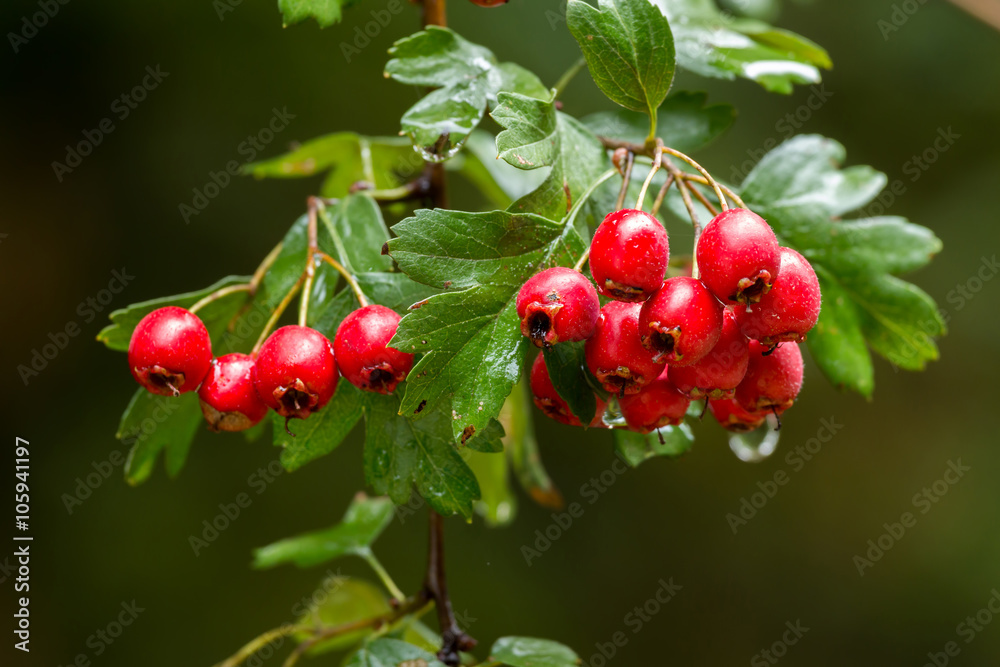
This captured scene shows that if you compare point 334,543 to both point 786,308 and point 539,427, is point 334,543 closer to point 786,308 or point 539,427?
point 539,427

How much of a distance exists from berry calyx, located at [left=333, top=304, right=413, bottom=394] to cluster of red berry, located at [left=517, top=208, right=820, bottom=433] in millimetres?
126

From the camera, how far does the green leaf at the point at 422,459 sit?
0.76 meters

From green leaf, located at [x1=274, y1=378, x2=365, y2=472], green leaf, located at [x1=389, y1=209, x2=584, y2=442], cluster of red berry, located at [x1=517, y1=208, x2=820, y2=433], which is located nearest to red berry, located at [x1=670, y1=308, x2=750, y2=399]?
cluster of red berry, located at [x1=517, y1=208, x2=820, y2=433]

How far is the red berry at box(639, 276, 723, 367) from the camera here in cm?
56

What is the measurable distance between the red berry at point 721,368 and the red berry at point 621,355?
3cm

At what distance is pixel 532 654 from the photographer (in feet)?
3.04

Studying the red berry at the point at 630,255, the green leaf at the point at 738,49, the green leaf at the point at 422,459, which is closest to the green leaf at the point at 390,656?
the green leaf at the point at 422,459

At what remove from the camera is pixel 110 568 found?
183 centimetres

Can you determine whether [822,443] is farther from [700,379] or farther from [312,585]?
[700,379]

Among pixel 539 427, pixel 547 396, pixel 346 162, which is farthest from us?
pixel 539 427

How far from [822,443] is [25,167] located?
7.14ft

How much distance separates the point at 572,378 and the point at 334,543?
2.65ft

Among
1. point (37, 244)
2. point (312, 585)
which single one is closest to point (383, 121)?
point (37, 244)

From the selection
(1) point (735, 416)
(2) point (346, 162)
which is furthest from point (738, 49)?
(2) point (346, 162)
